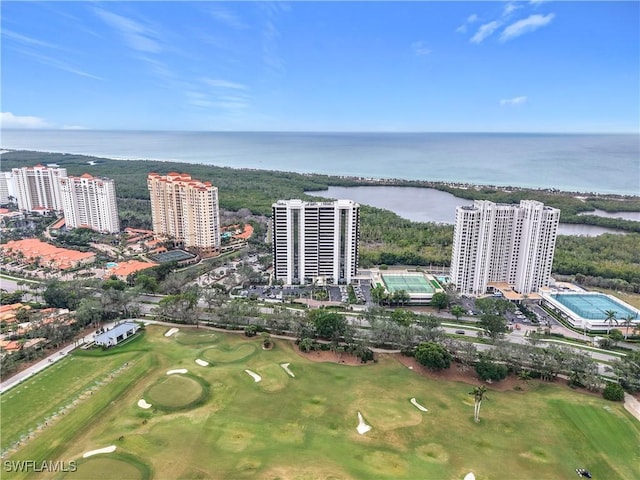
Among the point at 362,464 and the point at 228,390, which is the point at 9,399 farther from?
the point at 362,464

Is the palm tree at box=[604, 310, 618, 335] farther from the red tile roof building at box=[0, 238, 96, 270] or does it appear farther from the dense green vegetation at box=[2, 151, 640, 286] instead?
the red tile roof building at box=[0, 238, 96, 270]

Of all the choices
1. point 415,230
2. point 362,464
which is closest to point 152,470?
point 362,464

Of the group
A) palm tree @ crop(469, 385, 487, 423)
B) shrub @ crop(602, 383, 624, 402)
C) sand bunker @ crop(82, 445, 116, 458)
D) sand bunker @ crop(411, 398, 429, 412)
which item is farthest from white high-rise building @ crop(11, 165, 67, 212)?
shrub @ crop(602, 383, 624, 402)

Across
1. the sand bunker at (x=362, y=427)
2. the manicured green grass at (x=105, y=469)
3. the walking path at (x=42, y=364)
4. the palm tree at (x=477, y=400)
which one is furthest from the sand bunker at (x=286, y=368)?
the walking path at (x=42, y=364)

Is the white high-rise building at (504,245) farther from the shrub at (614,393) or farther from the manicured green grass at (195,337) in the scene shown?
the manicured green grass at (195,337)

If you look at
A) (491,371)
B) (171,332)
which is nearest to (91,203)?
(171,332)

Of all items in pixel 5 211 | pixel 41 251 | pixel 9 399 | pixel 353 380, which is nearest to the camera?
pixel 9 399
